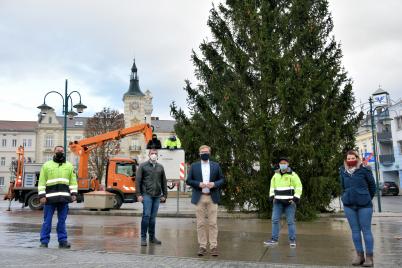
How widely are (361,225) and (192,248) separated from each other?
10.4ft

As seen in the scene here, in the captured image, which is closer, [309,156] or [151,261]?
[151,261]

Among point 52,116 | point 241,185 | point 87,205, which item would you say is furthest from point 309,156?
point 52,116

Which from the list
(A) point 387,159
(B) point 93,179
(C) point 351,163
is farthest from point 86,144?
(A) point 387,159

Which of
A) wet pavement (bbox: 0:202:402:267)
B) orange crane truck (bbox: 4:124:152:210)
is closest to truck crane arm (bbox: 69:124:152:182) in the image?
orange crane truck (bbox: 4:124:152:210)

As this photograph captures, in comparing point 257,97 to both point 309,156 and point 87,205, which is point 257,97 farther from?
point 87,205

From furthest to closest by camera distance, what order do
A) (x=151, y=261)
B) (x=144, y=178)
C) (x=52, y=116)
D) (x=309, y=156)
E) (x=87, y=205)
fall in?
(x=52, y=116) → (x=87, y=205) → (x=309, y=156) → (x=144, y=178) → (x=151, y=261)

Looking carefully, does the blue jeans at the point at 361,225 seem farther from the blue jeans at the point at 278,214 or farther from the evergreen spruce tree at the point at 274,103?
the evergreen spruce tree at the point at 274,103

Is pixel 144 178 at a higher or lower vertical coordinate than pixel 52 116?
lower

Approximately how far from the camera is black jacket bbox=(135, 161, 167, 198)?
8.92 m

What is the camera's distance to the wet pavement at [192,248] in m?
6.75

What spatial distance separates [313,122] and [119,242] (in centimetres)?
824

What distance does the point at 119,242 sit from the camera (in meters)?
9.12

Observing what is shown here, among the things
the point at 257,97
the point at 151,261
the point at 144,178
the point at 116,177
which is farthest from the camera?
the point at 116,177

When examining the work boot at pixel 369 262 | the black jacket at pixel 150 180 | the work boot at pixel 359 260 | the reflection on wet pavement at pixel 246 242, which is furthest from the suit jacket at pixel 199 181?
the work boot at pixel 369 262
